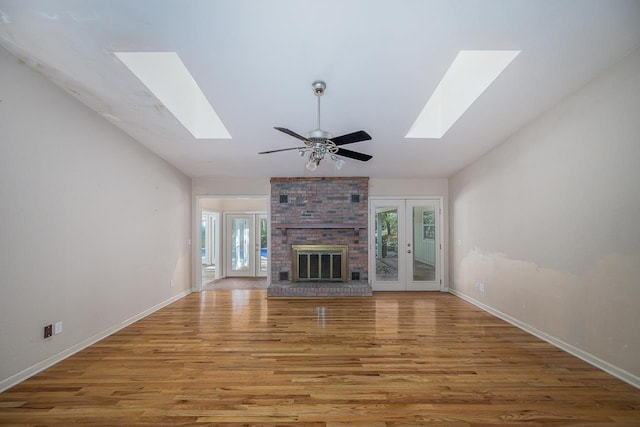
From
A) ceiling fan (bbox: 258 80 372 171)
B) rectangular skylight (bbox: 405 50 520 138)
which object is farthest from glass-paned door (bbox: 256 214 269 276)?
ceiling fan (bbox: 258 80 372 171)

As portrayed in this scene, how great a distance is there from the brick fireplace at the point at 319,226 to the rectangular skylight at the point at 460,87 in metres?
2.13

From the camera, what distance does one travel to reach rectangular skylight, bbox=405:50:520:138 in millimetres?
2709

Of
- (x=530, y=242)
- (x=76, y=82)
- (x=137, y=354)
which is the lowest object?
(x=137, y=354)

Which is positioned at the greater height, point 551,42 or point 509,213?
point 551,42

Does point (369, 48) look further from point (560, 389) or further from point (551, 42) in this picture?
point (560, 389)

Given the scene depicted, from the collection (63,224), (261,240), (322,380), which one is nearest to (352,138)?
(322,380)

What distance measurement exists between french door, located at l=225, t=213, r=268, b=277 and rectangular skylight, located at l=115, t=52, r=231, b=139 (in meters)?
3.86

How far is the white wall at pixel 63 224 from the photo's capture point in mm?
2416

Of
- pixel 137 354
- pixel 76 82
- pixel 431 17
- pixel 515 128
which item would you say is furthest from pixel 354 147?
pixel 137 354

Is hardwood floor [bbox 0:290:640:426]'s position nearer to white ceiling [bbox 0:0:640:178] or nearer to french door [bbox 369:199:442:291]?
french door [bbox 369:199:442:291]

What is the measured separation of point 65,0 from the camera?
6.07 feet

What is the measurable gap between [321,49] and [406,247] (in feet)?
15.5

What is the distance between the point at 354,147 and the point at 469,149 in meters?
1.80

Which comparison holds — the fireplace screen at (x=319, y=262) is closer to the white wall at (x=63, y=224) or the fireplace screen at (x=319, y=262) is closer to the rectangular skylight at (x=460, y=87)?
the white wall at (x=63, y=224)
